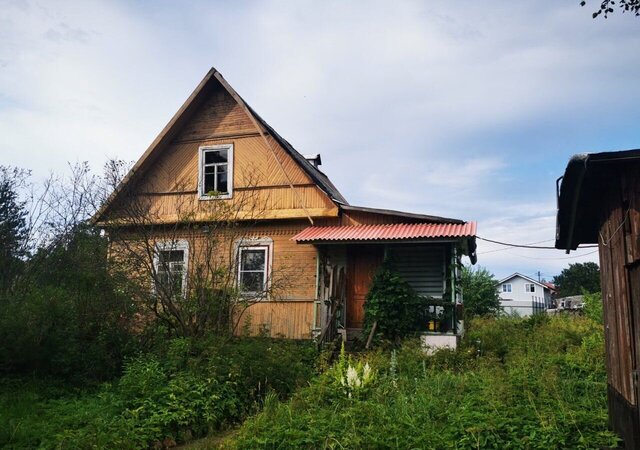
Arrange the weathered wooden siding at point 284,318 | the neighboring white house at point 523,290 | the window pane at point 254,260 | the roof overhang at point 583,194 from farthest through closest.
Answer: the neighboring white house at point 523,290
the window pane at point 254,260
the weathered wooden siding at point 284,318
the roof overhang at point 583,194

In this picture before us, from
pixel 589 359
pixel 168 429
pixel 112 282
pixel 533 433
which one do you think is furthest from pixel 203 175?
pixel 533 433

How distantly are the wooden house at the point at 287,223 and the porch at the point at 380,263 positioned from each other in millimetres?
26

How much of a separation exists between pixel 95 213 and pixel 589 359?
10.6m

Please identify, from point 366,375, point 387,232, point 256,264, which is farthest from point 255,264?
point 366,375

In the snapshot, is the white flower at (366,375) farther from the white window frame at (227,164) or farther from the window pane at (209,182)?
the window pane at (209,182)

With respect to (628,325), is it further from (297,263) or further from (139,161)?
(139,161)

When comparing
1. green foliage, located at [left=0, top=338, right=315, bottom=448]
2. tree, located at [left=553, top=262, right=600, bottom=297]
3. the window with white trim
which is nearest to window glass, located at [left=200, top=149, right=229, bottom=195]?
the window with white trim

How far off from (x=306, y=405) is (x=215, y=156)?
943 cm

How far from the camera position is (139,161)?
14.8m

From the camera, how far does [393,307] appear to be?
41.3 feet

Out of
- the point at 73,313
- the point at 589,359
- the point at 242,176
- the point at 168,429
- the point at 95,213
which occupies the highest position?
the point at 242,176

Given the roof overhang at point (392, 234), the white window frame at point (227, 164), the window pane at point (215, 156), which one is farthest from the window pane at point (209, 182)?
the roof overhang at point (392, 234)

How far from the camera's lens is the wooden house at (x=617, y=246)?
5223 millimetres

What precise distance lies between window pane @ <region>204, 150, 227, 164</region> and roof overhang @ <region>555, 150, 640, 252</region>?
10080 millimetres
